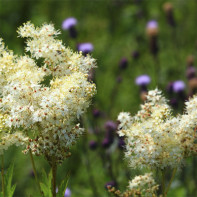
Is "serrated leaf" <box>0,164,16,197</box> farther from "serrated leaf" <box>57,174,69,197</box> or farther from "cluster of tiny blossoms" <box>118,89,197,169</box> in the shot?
"cluster of tiny blossoms" <box>118,89,197,169</box>

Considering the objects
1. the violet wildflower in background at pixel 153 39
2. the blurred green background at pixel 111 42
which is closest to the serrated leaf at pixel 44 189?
the blurred green background at pixel 111 42

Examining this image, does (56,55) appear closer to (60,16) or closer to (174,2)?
(60,16)

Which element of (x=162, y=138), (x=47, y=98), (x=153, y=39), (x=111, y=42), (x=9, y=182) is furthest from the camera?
(x=111, y=42)

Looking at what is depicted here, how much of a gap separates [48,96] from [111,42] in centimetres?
510

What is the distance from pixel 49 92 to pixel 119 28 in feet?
17.9

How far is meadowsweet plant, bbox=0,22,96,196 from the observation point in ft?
5.47

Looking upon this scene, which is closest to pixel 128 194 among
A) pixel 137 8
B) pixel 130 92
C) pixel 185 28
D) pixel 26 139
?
pixel 26 139

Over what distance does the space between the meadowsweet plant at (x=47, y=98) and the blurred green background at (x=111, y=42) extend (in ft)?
8.46

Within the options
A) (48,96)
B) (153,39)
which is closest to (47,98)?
(48,96)

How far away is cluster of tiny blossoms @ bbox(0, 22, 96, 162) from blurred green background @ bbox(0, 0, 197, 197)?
2582mm

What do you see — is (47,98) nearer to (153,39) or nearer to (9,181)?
(9,181)

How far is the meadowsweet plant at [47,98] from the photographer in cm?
167

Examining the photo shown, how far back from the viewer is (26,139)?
175 cm

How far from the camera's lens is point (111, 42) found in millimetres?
6672
